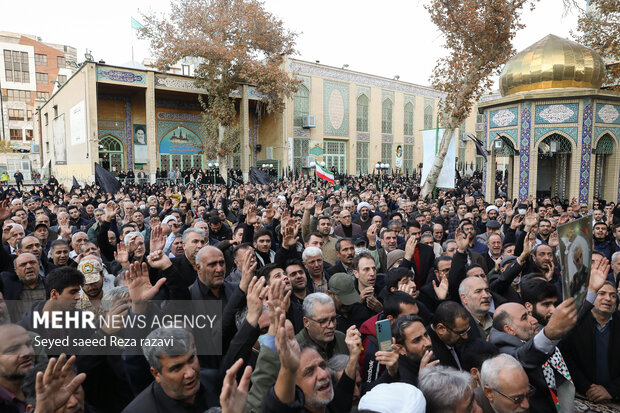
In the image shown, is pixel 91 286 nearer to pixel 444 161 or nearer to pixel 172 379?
pixel 172 379

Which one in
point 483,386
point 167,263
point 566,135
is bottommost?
point 483,386

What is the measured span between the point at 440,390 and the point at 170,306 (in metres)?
2.07

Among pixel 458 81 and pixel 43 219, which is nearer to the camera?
pixel 43 219

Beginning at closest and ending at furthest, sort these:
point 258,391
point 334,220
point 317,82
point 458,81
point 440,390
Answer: point 440,390 → point 258,391 → point 334,220 → point 458,81 → point 317,82

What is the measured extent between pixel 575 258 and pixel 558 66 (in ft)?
47.3

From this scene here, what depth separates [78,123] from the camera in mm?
23375

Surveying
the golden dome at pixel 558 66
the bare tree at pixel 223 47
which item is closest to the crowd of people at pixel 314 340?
the golden dome at pixel 558 66

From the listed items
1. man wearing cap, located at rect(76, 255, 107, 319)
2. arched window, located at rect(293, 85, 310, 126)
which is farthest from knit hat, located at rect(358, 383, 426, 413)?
arched window, located at rect(293, 85, 310, 126)

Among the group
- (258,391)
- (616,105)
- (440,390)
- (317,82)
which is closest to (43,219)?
(258,391)

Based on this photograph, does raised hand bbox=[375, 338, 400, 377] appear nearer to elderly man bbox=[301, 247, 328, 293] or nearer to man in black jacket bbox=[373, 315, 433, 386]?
man in black jacket bbox=[373, 315, 433, 386]

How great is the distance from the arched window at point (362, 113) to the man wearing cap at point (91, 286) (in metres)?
29.9

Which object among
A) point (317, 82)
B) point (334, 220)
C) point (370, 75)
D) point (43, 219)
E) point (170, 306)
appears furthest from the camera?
point (370, 75)

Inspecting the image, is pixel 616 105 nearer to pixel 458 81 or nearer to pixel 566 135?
pixel 566 135

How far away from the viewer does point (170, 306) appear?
10.7 feet
